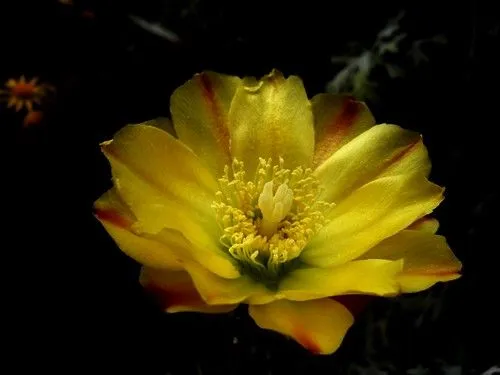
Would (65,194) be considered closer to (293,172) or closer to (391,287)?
(293,172)

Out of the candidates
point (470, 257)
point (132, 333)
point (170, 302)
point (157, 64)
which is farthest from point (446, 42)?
point (170, 302)

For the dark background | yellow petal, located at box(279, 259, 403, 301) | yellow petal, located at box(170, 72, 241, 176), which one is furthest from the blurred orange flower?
yellow petal, located at box(279, 259, 403, 301)

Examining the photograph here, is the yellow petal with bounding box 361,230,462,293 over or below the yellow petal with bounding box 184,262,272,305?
below

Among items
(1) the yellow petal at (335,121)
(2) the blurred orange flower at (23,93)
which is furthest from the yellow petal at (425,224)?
(2) the blurred orange flower at (23,93)

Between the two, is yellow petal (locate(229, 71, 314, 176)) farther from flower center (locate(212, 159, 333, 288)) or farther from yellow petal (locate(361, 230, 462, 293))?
yellow petal (locate(361, 230, 462, 293))

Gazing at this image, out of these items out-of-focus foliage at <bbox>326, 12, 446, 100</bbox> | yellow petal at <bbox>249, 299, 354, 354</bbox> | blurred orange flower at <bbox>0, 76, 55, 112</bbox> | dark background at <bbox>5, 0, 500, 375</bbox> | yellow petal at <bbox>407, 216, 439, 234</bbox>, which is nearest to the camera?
yellow petal at <bbox>249, 299, 354, 354</bbox>

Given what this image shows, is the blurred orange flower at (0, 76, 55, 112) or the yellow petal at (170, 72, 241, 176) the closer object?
the yellow petal at (170, 72, 241, 176)

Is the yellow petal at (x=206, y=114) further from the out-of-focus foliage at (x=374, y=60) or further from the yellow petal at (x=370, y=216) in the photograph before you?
the out-of-focus foliage at (x=374, y=60)

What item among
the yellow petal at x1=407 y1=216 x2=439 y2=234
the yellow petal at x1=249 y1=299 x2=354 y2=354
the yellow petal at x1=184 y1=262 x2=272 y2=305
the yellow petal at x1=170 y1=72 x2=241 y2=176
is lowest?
the yellow petal at x1=249 y1=299 x2=354 y2=354
